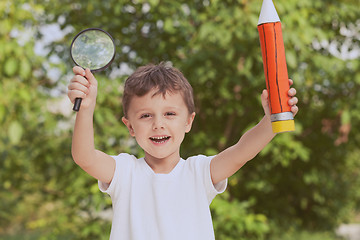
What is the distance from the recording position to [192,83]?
4801 mm

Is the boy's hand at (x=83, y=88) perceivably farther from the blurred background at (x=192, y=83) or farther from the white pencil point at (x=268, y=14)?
the blurred background at (x=192, y=83)

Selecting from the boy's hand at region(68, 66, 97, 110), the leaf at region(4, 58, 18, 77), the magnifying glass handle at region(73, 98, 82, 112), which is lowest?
A: the magnifying glass handle at region(73, 98, 82, 112)

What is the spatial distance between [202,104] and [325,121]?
48.8 inches

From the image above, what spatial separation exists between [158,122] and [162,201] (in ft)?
0.97

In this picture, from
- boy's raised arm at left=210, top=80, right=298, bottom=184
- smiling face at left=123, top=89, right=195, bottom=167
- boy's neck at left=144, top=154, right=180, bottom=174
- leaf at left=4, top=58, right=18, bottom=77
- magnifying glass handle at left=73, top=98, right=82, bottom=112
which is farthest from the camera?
leaf at left=4, top=58, right=18, bottom=77

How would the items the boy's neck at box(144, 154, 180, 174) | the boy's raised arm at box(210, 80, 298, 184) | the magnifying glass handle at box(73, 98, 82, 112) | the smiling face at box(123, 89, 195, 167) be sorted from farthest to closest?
1. the boy's neck at box(144, 154, 180, 174)
2. the smiling face at box(123, 89, 195, 167)
3. the boy's raised arm at box(210, 80, 298, 184)
4. the magnifying glass handle at box(73, 98, 82, 112)

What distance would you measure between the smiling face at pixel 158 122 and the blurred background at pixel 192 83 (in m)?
1.81

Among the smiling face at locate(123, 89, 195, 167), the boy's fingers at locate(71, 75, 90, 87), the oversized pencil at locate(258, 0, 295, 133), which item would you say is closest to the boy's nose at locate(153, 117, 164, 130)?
the smiling face at locate(123, 89, 195, 167)

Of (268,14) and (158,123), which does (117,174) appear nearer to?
(158,123)

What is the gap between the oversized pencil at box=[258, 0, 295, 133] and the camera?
1.76 meters

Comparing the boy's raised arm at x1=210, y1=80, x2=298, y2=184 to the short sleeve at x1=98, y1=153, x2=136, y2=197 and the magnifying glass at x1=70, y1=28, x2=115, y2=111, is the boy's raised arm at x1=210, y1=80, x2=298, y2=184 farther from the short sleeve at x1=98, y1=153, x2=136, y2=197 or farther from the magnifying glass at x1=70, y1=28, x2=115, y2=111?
the magnifying glass at x1=70, y1=28, x2=115, y2=111

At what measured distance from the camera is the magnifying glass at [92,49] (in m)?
1.97

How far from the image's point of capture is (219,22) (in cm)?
417

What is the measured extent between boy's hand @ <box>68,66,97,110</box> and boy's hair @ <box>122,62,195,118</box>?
0.88 ft
